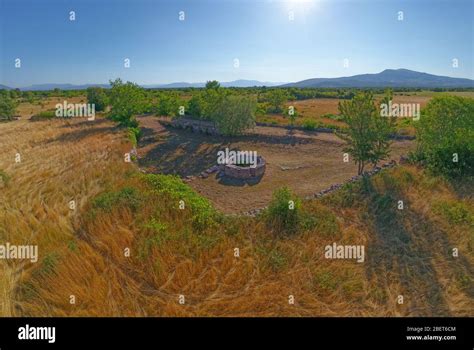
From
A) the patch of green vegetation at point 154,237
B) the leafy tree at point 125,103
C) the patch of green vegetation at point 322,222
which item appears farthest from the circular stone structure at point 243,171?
the leafy tree at point 125,103

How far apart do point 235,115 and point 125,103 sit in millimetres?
13995

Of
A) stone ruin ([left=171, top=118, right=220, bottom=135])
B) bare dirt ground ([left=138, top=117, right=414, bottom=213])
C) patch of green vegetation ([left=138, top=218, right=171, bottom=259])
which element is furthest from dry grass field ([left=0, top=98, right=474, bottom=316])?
stone ruin ([left=171, top=118, right=220, bottom=135])

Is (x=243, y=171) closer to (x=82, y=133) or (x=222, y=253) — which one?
(x=222, y=253)

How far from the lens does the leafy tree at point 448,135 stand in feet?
44.3

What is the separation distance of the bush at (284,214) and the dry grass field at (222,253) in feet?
1.45

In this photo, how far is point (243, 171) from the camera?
53.4 ft

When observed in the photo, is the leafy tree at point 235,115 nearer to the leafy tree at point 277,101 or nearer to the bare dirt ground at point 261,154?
the bare dirt ground at point 261,154

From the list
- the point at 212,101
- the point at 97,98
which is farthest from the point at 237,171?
the point at 97,98

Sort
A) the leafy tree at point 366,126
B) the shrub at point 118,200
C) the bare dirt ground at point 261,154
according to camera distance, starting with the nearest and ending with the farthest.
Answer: the shrub at point 118,200, the leafy tree at point 366,126, the bare dirt ground at point 261,154

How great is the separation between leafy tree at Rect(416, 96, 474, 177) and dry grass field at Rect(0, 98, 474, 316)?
113cm

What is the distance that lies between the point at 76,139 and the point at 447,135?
2840 centimetres

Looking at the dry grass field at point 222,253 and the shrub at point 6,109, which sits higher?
the shrub at point 6,109

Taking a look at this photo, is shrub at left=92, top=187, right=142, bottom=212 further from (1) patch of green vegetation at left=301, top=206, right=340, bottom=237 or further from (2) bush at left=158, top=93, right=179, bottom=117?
(2) bush at left=158, top=93, right=179, bottom=117

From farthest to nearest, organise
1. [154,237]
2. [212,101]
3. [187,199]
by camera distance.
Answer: [212,101], [187,199], [154,237]
